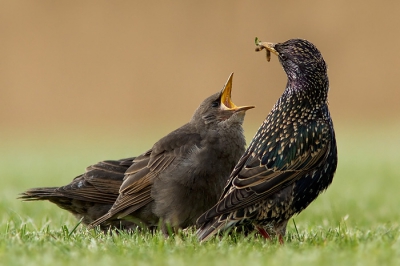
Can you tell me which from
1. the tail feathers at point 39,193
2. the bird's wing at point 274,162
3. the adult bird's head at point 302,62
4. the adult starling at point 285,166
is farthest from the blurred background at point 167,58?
the bird's wing at point 274,162

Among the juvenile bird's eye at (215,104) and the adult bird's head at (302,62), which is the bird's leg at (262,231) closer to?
the adult bird's head at (302,62)

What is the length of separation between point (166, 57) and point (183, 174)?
80.7 feet

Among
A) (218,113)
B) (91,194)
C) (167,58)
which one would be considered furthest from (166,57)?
(91,194)

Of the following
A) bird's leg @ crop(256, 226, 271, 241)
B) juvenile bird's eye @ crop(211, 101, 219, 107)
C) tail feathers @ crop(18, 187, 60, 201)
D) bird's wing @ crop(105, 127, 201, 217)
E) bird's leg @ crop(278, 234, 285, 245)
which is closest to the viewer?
bird's leg @ crop(278, 234, 285, 245)

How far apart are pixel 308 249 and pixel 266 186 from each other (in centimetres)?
82

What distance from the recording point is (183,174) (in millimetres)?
6332

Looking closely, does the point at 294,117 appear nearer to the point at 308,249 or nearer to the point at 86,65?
the point at 308,249

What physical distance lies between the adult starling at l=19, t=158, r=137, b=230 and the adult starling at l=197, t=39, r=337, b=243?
1644 millimetres

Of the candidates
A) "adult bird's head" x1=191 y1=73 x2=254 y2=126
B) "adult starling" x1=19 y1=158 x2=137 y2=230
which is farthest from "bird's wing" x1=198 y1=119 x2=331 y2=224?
"adult starling" x1=19 y1=158 x2=137 y2=230

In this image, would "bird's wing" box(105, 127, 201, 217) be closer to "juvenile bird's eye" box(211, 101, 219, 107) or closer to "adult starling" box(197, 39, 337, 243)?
"juvenile bird's eye" box(211, 101, 219, 107)

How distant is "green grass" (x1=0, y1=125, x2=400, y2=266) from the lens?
4.18 meters

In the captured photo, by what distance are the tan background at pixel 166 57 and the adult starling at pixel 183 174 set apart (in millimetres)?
22461

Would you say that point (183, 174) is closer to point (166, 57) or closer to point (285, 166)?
point (285, 166)

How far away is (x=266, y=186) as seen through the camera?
525cm
